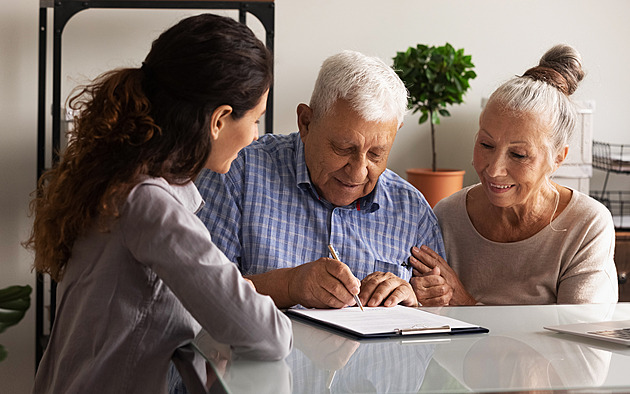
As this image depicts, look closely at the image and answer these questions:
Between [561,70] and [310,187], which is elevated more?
[561,70]

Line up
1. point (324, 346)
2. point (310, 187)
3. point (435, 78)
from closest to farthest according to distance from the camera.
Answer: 1. point (324, 346)
2. point (310, 187)
3. point (435, 78)

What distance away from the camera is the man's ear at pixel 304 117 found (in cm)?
173

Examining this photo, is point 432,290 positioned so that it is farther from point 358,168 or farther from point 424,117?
point 424,117

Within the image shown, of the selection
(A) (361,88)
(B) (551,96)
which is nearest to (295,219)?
(A) (361,88)

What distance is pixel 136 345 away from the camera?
3.31 feet

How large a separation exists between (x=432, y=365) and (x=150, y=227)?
1.33 ft

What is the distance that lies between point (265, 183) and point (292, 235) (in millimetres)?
138

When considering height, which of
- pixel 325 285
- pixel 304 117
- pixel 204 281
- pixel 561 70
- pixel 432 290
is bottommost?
pixel 432 290

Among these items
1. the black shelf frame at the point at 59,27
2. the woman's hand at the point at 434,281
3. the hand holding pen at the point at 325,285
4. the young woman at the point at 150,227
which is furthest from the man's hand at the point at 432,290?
the black shelf frame at the point at 59,27

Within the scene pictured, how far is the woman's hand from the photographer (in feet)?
5.37

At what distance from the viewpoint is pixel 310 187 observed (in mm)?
1734

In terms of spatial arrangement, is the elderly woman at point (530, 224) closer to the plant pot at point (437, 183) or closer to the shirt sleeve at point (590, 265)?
the shirt sleeve at point (590, 265)

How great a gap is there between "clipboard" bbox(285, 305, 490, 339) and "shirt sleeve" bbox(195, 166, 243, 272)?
1.24ft

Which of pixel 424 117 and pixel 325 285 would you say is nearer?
pixel 325 285
